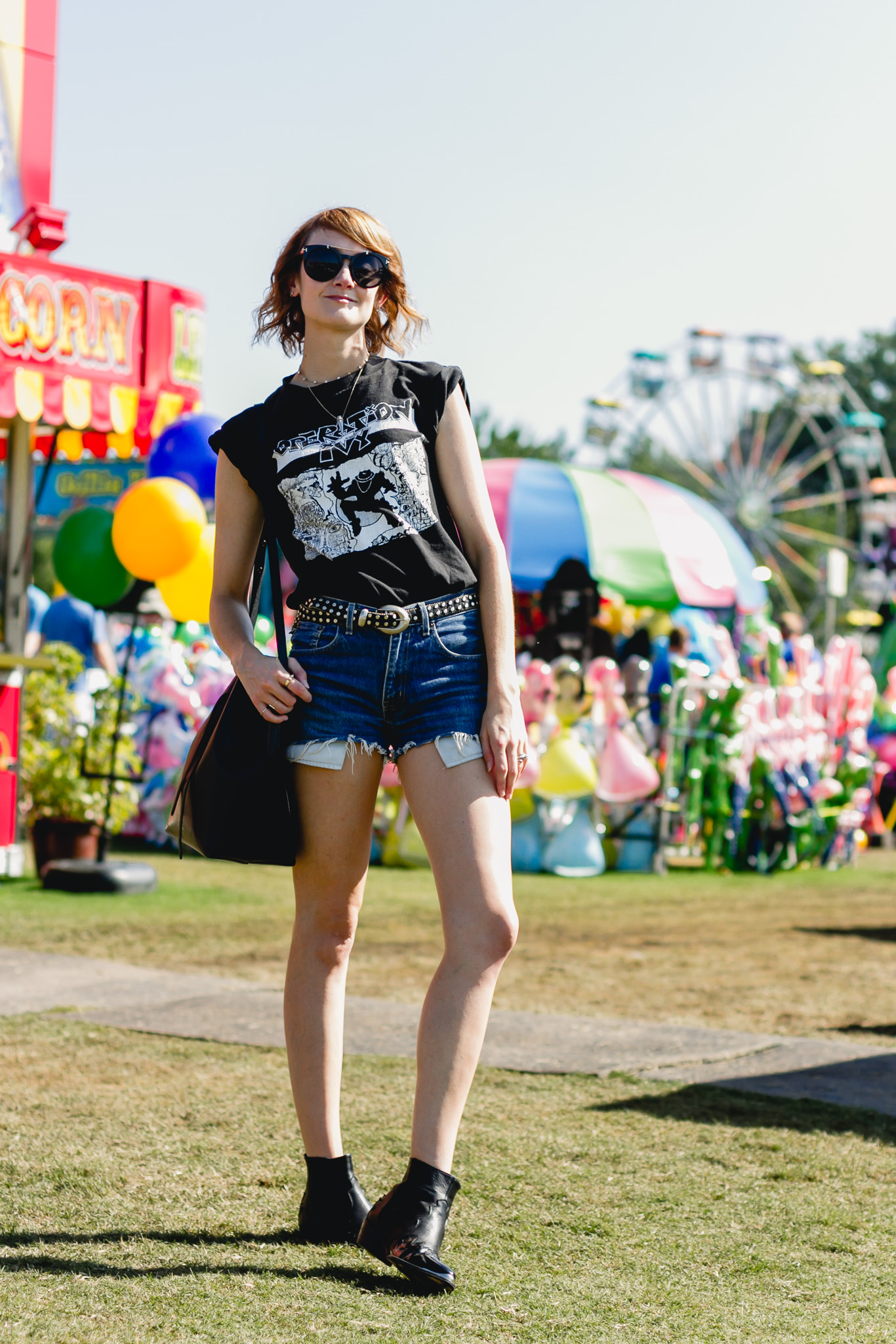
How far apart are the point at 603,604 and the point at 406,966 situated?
9.80m

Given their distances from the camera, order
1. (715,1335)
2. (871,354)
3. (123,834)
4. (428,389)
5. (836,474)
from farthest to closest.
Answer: (871,354)
(836,474)
(123,834)
(428,389)
(715,1335)

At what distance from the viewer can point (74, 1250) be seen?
241 centimetres

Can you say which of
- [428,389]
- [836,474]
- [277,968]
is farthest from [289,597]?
[836,474]

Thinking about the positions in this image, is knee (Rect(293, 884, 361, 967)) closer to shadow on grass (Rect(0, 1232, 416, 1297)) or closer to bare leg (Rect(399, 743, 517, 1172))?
bare leg (Rect(399, 743, 517, 1172))

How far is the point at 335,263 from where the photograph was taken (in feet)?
8.31

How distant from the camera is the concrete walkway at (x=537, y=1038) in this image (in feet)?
12.7

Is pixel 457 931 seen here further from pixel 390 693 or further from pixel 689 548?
pixel 689 548

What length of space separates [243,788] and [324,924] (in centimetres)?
27

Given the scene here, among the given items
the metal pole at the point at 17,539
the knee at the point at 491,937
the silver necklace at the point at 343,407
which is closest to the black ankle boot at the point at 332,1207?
the knee at the point at 491,937

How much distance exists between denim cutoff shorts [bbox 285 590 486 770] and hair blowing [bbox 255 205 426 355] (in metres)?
0.55

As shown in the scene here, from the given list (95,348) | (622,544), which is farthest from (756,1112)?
(622,544)

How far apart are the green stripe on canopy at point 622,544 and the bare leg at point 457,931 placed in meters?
10.2

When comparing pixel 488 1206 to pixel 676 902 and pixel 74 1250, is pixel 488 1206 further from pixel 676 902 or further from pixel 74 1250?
pixel 676 902

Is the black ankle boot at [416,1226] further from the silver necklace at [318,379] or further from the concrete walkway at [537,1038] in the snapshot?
the concrete walkway at [537,1038]
